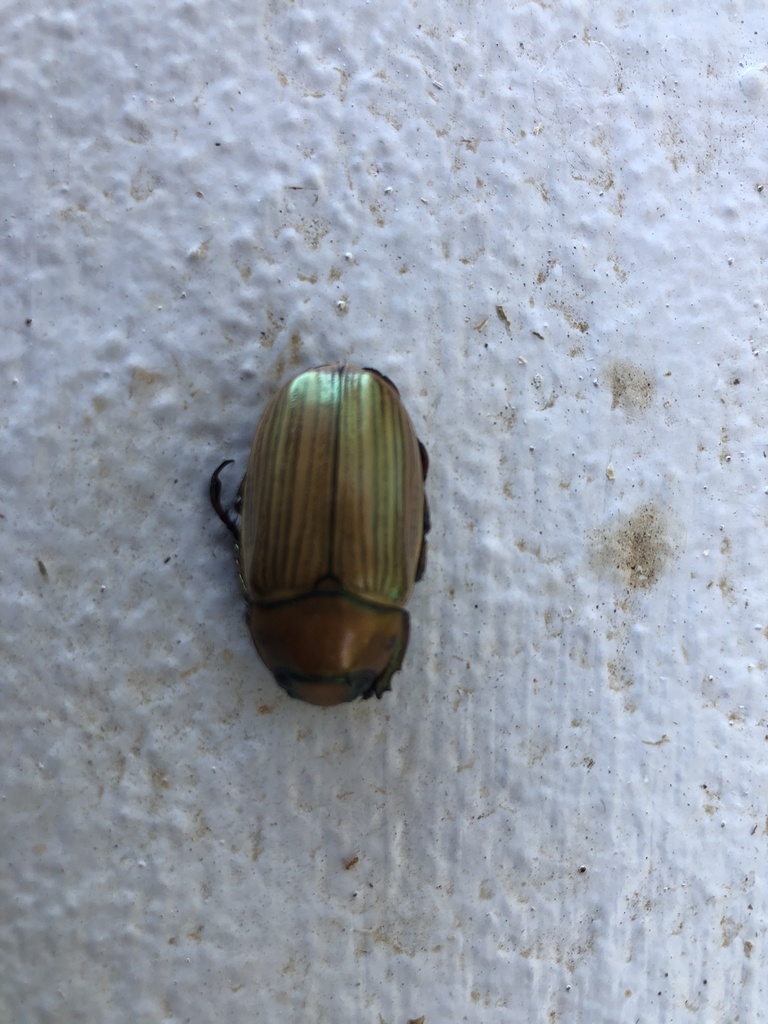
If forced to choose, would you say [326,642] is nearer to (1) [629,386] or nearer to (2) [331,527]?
(2) [331,527]

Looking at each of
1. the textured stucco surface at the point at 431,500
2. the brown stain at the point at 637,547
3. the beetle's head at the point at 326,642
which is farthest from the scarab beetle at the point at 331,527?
the brown stain at the point at 637,547

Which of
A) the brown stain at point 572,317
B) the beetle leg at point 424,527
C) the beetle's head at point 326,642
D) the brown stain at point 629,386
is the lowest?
the beetle's head at point 326,642

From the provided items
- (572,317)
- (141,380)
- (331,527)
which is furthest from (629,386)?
(141,380)

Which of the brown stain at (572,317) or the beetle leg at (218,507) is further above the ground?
the brown stain at (572,317)

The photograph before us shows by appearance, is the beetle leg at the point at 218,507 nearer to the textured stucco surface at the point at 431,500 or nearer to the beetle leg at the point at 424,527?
the textured stucco surface at the point at 431,500

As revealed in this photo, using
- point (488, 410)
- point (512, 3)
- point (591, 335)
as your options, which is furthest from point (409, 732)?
point (512, 3)

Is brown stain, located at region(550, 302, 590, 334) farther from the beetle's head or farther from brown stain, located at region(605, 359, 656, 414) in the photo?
the beetle's head

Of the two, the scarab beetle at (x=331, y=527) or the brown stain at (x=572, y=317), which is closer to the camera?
the scarab beetle at (x=331, y=527)
